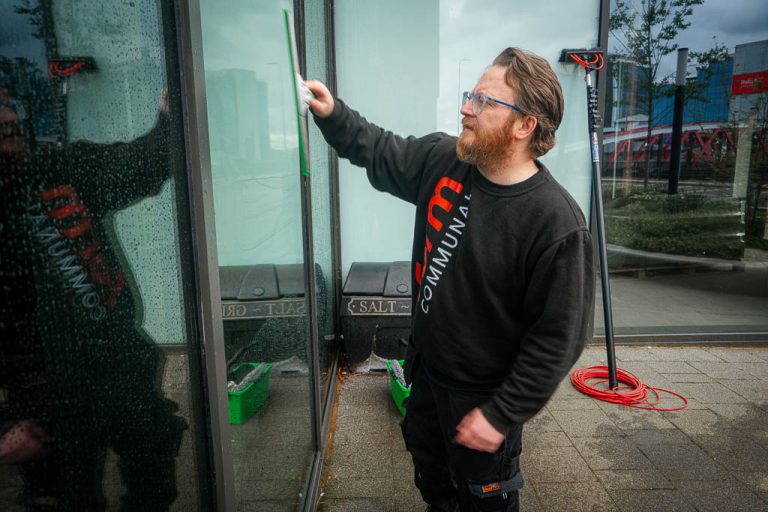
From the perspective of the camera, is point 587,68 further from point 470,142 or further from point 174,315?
point 174,315

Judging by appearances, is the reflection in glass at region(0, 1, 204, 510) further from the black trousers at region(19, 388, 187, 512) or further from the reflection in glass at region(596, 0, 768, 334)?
the reflection in glass at region(596, 0, 768, 334)

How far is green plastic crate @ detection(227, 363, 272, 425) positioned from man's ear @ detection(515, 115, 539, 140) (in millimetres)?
1083

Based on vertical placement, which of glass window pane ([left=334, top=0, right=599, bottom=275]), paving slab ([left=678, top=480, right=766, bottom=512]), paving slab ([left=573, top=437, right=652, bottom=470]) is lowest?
paving slab ([left=678, top=480, right=766, bottom=512])

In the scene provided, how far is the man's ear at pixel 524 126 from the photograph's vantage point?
65.5 inches

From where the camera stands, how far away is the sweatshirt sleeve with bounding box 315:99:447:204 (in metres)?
1.95

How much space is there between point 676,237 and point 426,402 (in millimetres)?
3905

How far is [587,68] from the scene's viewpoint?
149 inches

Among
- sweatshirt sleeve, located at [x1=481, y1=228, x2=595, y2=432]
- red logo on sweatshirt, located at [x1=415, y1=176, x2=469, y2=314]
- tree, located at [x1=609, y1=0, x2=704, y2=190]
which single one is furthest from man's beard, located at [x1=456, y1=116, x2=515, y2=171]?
tree, located at [x1=609, y1=0, x2=704, y2=190]

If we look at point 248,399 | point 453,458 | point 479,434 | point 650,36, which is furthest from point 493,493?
point 650,36

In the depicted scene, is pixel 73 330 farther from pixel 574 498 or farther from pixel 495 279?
pixel 574 498

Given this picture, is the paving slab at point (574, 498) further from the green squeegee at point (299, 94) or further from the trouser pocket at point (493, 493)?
the green squeegee at point (299, 94)

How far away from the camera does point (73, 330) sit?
0.76 metres

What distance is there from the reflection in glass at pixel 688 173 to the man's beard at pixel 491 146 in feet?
10.6

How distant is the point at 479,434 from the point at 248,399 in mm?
677
